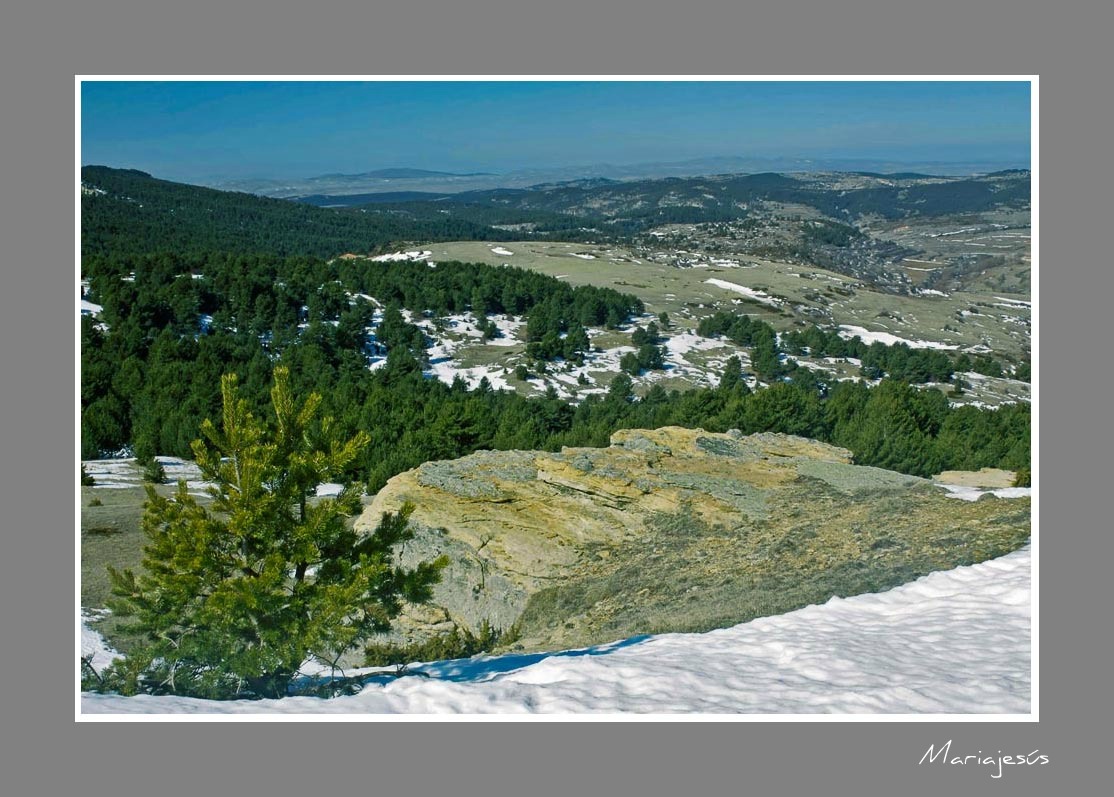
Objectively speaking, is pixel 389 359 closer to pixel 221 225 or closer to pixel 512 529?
pixel 512 529

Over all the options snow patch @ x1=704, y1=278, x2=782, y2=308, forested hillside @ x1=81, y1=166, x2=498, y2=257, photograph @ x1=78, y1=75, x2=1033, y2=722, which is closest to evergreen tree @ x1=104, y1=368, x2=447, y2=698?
photograph @ x1=78, y1=75, x2=1033, y2=722

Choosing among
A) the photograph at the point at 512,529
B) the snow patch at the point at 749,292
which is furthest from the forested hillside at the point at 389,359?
the snow patch at the point at 749,292

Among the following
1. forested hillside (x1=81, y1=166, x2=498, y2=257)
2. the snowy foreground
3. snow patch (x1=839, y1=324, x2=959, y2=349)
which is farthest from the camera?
snow patch (x1=839, y1=324, x2=959, y2=349)

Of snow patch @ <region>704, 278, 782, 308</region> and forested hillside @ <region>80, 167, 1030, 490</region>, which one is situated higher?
snow patch @ <region>704, 278, 782, 308</region>

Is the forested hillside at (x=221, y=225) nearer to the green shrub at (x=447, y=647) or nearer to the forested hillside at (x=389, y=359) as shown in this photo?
the forested hillside at (x=389, y=359)

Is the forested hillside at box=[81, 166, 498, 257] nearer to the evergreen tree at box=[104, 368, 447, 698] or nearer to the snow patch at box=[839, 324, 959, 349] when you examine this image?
the evergreen tree at box=[104, 368, 447, 698]

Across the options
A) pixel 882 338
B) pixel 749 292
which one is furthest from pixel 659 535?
pixel 749 292

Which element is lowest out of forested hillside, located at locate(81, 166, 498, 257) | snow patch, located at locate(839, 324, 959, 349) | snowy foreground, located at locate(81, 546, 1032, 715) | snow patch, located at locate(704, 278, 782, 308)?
snowy foreground, located at locate(81, 546, 1032, 715)
